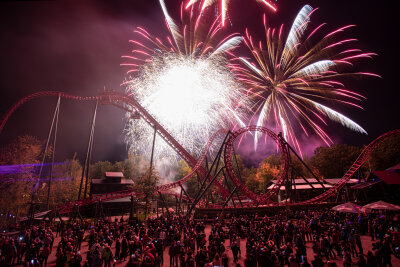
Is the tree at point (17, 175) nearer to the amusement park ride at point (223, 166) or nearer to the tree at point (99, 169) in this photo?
the amusement park ride at point (223, 166)

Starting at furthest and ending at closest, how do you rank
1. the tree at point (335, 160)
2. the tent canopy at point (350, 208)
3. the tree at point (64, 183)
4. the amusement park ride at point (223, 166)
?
the tree at point (335, 160)
the tree at point (64, 183)
the amusement park ride at point (223, 166)
the tent canopy at point (350, 208)

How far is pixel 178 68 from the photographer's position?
30938mm

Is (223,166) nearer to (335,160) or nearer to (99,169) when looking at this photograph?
(335,160)

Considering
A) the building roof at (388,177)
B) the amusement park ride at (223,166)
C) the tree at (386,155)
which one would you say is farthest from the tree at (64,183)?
the tree at (386,155)

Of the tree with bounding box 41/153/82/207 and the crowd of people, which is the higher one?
the tree with bounding box 41/153/82/207

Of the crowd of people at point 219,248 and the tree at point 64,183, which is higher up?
the tree at point 64,183

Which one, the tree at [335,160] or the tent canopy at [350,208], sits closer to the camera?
the tent canopy at [350,208]

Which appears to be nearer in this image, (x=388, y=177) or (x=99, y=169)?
(x=388, y=177)

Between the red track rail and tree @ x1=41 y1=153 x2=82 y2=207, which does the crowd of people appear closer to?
the red track rail

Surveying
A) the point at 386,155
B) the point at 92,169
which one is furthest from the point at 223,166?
the point at 92,169

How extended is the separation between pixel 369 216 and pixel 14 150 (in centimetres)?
4500

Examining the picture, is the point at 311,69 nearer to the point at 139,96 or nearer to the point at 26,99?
the point at 139,96

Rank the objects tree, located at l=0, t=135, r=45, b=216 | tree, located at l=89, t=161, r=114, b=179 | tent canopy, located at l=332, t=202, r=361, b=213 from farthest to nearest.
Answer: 1. tree, located at l=89, t=161, r=114, b=179
2. tree, located at l=0, t=135, r=45, b=216
3. tent canopy, located at l=332, t=202, r=361, b=213

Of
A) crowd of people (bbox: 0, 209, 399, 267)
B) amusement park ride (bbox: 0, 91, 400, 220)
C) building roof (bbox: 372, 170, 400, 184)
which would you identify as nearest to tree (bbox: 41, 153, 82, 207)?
amusement park ride (bbox: 0, 91, 400, 220)
